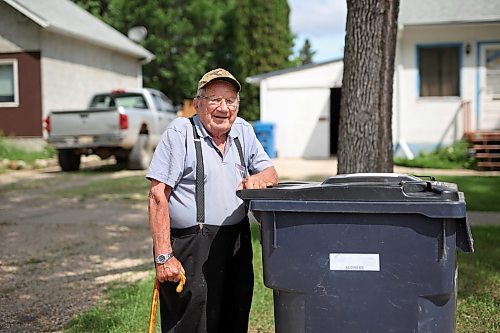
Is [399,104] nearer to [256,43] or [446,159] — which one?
[446,159]

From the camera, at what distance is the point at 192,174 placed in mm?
3219

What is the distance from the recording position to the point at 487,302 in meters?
4.95

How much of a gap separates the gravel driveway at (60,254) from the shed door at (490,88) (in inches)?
401

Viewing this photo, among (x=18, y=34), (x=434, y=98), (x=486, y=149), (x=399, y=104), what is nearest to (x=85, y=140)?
(x=18, y=34)

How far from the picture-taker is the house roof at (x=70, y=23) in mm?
18656

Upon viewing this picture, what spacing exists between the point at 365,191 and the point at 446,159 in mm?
13569

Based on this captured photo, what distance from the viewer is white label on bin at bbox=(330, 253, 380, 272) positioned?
2.74 meters

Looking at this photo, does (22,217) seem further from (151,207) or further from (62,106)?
(62,106)

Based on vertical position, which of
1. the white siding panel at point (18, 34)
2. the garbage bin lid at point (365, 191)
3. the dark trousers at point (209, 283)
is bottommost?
the dark trousers at point (209, 283)

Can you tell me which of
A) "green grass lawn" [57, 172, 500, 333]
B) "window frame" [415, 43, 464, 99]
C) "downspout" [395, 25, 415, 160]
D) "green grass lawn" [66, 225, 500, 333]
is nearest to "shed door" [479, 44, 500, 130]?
"window frame" [415, 43, 464, 99]

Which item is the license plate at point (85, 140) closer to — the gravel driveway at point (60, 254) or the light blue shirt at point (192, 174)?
the gravel driveway at point (60, 254)

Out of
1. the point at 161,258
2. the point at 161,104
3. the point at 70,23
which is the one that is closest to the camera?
the point at 161,258

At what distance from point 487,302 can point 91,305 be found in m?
3.02

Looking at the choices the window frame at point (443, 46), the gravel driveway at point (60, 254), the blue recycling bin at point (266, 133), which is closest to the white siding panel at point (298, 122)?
the blue recycling bin at point (266, 133)
